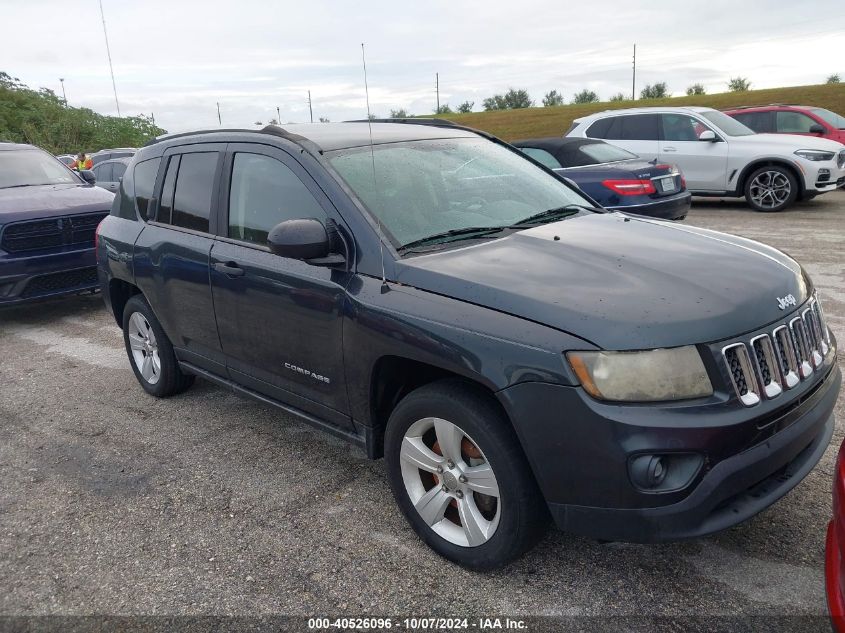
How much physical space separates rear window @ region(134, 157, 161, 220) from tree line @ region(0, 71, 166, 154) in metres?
42.8

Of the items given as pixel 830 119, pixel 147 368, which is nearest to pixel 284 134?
pixel 147 368

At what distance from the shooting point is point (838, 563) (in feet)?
6.79

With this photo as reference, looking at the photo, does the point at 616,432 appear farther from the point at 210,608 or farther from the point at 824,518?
the point at 210,608

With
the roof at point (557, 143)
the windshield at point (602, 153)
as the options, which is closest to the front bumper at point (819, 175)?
the windshield at point (602, 153)

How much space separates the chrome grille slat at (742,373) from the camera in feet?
7.96

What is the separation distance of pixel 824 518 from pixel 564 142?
8000 millimetres

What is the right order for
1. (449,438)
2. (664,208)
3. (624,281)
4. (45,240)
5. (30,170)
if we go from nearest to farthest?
(624,281) → (449,438) → (45,240) → (30,170) → (664,208)

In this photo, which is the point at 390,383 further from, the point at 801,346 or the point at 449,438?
the point at 801,346

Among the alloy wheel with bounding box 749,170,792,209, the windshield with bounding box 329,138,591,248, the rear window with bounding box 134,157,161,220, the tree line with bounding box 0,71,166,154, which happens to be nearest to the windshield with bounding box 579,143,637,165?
the alloy wheel with bounding box 749,170,792,209

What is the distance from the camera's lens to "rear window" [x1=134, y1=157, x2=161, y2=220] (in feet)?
15.5

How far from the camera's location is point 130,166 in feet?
16.8

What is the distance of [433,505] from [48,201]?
656 cm

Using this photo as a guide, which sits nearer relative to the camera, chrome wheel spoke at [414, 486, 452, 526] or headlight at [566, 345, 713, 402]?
headlight at [566, 345, 713, 402]

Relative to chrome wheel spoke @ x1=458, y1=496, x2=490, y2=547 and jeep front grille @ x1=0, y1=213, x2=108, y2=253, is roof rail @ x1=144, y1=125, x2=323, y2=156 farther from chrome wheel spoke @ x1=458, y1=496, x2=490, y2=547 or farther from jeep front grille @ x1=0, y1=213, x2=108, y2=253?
jeep front grille @ x1=0, y1=213, x2=108, y2=253
